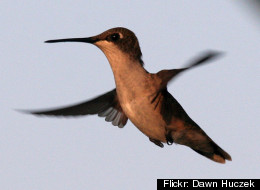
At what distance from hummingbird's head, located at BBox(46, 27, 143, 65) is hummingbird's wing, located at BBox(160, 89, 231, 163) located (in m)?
0.62

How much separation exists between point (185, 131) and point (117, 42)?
168 cm

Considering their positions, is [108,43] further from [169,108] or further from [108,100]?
[108,100]

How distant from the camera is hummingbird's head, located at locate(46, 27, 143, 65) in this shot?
157 inches

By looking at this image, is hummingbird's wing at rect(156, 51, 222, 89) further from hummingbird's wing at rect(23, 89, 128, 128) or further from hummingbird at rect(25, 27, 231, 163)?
hummingbird's wing at rect(23, 89, 128, 128)

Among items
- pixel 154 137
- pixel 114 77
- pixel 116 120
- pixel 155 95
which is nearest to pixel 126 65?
pixel 114 77

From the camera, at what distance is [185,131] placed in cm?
498

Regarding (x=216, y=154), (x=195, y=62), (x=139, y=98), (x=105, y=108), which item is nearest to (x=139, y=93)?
(x=139, y=98)

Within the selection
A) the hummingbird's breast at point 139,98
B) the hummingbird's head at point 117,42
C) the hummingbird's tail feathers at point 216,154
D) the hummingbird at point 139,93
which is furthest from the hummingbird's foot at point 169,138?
the hummingbird's tail feathers at point 216,154

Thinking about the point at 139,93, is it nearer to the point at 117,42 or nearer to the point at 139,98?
the point at 139,98

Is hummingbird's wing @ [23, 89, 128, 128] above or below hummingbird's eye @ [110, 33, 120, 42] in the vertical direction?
below

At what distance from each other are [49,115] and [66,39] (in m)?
1.16

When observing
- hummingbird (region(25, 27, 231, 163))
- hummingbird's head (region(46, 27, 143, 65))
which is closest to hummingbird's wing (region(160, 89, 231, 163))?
hummingbird (region(25, 27, 231, 163))

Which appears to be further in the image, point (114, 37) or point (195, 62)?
point (114, 37)

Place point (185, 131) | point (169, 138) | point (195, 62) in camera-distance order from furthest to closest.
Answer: point (185, 131) → point (169, 138) → point (195, 62)
